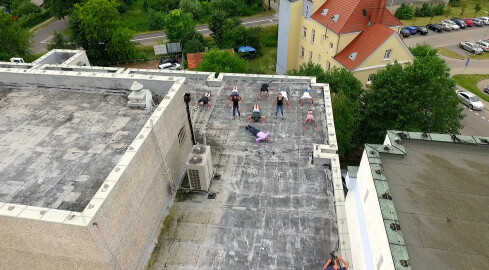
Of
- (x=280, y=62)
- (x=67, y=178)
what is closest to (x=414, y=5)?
(x=280, y=62)

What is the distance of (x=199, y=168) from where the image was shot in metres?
16.5

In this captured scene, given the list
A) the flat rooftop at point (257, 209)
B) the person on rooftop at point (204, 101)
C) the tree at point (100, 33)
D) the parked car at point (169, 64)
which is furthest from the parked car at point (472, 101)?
the tree at point (100, 33)

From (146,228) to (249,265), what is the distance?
4882 mm

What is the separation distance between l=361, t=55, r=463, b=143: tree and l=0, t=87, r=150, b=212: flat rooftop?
2741 cm

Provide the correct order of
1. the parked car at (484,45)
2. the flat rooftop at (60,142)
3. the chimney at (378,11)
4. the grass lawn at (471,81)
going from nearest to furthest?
the flat rooftop at (60,142)
the chimney at (378,11)
the grass lawn at (471,81)
the parked car at (484,45)

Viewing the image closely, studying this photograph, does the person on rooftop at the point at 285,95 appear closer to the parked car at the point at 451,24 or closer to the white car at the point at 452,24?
the parked car at the point at 451,24

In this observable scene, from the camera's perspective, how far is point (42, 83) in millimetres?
18766

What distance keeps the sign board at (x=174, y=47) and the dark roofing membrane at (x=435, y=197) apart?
178 ft

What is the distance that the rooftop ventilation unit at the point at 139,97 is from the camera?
53.6 feet

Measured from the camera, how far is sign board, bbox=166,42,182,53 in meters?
62.1

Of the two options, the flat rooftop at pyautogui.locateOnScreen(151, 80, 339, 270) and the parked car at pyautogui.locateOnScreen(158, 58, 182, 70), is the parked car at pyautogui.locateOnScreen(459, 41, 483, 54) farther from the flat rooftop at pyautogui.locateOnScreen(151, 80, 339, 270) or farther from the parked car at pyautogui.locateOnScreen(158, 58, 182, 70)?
the flat rooftop at pyautogui.locateOnScreen(151, 80, 339, 270)

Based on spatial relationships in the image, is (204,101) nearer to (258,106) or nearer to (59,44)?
(258,106)

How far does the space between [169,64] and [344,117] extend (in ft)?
112

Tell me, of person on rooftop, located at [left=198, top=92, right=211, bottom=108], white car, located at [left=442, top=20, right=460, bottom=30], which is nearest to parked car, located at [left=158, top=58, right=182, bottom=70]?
person on rooftop, located at [left=198, top=92, right=211, bottom=108]
